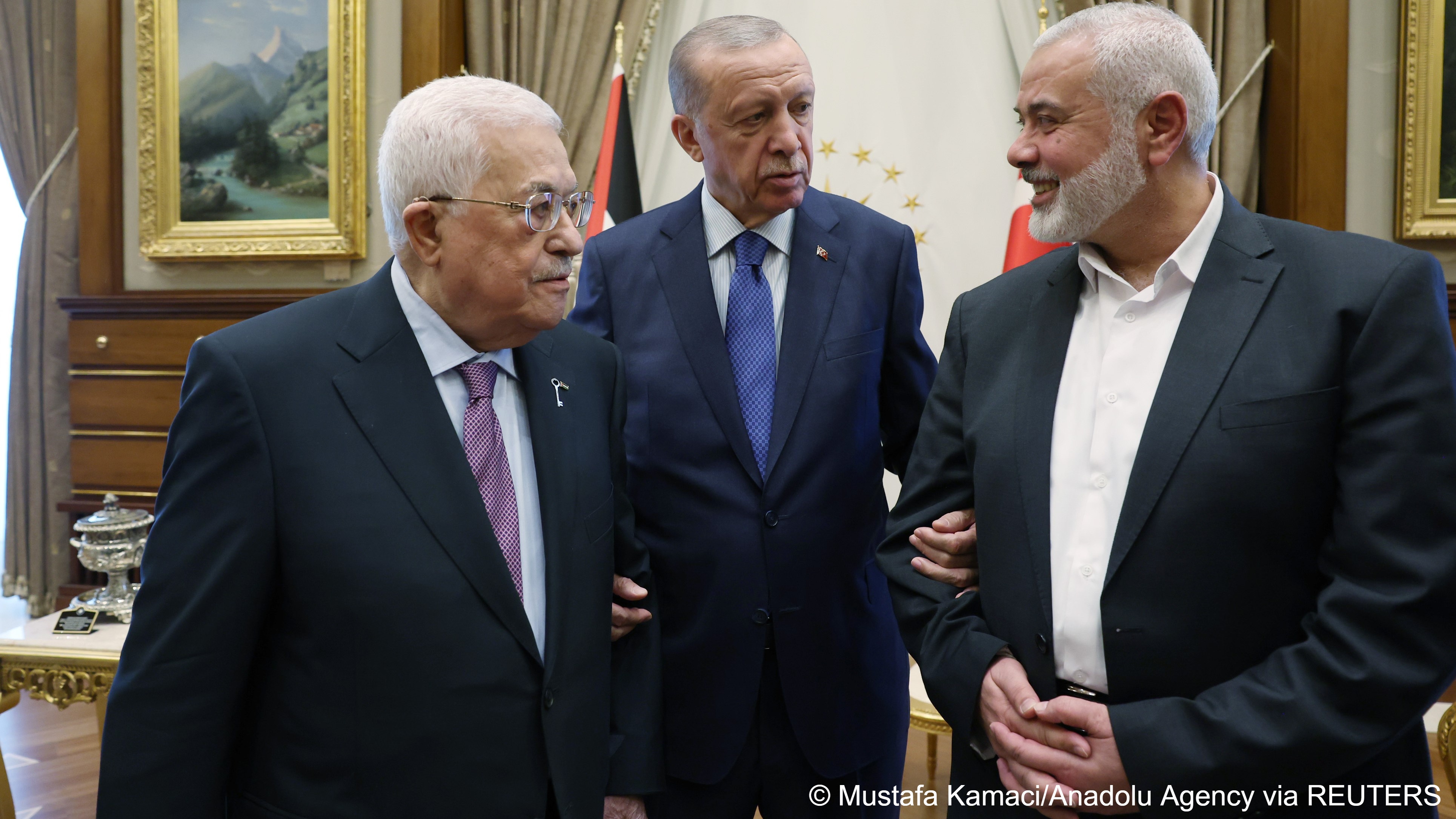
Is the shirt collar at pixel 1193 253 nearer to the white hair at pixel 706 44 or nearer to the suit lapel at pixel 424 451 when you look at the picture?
the white hair at pixel 706 44

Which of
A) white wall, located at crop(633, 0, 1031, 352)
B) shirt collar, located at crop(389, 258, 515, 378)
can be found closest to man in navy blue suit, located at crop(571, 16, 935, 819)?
shirt collar, located at crop(389, 258, 515, 378)

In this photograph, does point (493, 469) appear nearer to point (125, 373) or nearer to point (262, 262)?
point (262, 262)

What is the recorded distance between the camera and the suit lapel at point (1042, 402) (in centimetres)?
152

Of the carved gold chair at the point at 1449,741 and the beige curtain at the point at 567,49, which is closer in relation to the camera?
the carved gold chair at the point at 1449,741

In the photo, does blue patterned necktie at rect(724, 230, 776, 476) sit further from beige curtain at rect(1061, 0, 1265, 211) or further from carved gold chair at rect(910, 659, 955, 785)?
beige curtain at rect(1061, 0, 1265, 211)

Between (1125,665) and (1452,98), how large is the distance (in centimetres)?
404

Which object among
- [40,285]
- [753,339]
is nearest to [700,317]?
[753,339]

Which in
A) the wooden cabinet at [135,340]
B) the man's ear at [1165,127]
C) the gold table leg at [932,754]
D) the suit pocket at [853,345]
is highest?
the man's ear at [1165,127]

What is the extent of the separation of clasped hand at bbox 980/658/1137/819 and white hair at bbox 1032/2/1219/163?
0.86 m

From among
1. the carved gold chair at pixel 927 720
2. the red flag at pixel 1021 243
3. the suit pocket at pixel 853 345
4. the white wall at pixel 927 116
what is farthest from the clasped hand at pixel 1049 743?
the white wall at pixel 927 116

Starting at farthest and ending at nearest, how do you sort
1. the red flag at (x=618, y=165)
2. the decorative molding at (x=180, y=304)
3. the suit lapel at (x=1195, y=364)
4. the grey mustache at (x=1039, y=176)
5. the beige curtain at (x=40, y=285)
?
the beige curtain at (x=40, y=285), the decorative molding at (x=180, y=304), the red flag at (x=618, y=165), the grey mustache at (x=1039, y=176), the suit lapel at (x=1195, y=364)

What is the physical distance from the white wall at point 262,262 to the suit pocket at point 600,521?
3.71 m

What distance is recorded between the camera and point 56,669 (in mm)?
2938

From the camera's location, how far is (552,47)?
16.5 feet
